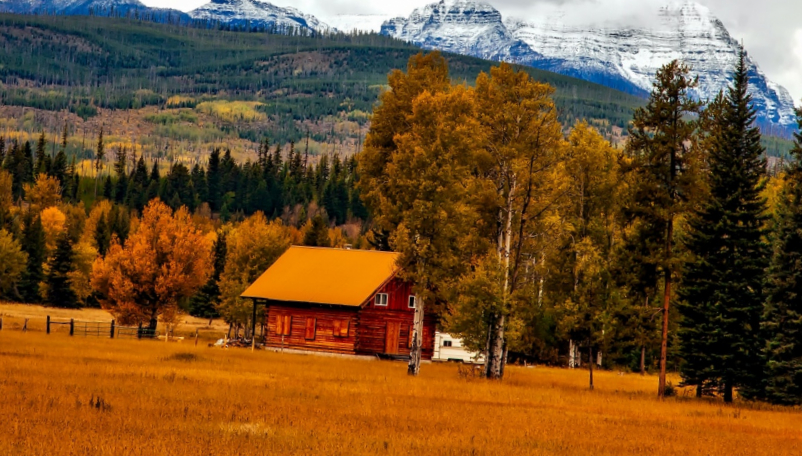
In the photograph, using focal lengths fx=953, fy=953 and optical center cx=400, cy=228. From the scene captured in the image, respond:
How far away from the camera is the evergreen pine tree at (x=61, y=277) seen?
110 meters

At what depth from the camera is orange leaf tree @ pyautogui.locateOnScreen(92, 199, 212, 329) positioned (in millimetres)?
63938

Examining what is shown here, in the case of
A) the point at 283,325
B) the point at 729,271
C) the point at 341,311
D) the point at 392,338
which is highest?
the point at 729,271

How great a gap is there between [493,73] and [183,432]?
26.3 m

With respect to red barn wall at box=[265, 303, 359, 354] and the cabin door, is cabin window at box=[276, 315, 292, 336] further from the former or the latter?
the cabin door

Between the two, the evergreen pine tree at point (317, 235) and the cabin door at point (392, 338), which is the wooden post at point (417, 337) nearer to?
the cabin door at point (392, 338)

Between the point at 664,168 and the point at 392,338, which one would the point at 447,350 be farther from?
the point at 664,168

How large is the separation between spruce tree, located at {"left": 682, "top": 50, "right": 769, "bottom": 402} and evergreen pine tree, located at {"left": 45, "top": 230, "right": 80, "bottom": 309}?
86.4 metres

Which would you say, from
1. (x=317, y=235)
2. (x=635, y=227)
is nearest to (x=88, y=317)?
(x=317, y=235)

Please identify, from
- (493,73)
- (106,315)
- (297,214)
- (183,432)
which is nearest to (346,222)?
(297,214)

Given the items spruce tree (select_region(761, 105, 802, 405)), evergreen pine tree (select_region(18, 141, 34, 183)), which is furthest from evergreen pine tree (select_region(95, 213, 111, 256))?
spruce tree (select_region(761, 105, 802, 405))

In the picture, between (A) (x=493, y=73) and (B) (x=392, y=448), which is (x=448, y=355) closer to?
(A) (x=493, y=73)

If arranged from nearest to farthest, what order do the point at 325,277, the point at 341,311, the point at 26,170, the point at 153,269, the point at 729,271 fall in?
the point at 729,271, the point at 341,311, the point at 325,277, the point at 153,269, the point at 26,170

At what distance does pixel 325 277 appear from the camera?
2501 inches

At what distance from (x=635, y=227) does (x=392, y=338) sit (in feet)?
73.8
